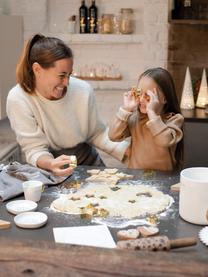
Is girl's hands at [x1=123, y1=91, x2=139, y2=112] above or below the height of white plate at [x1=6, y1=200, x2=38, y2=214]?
above

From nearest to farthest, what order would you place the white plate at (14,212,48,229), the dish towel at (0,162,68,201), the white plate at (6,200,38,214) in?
the white plate at (14,212,48,229)
the white plate at (6,200,38,214)
the dish towel at (0,162,68,201)

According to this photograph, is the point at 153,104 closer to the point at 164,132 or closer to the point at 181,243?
the point at 164,132

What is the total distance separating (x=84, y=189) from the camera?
5.85ft

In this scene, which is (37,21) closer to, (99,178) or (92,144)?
(92,144)

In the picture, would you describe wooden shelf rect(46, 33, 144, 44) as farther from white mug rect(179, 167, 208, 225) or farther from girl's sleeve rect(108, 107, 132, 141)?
white mug rect(179, 167, 208, 225)

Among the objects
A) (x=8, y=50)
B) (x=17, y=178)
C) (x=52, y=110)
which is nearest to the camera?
(x=17, y=178)

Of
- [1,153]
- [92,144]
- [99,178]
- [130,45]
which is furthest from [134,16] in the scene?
[99,178]

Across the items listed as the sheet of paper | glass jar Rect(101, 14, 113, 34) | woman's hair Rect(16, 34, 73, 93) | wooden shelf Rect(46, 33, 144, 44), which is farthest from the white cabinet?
the sheet of paper

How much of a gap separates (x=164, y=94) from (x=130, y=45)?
2159mm

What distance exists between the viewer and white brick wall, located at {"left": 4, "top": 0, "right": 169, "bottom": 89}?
4.24m

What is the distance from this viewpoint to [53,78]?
228cm

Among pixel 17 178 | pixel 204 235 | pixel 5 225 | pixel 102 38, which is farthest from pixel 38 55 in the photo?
pixel 102 38

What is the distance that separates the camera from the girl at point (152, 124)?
2174 mm

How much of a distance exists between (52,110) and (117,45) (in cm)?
217
